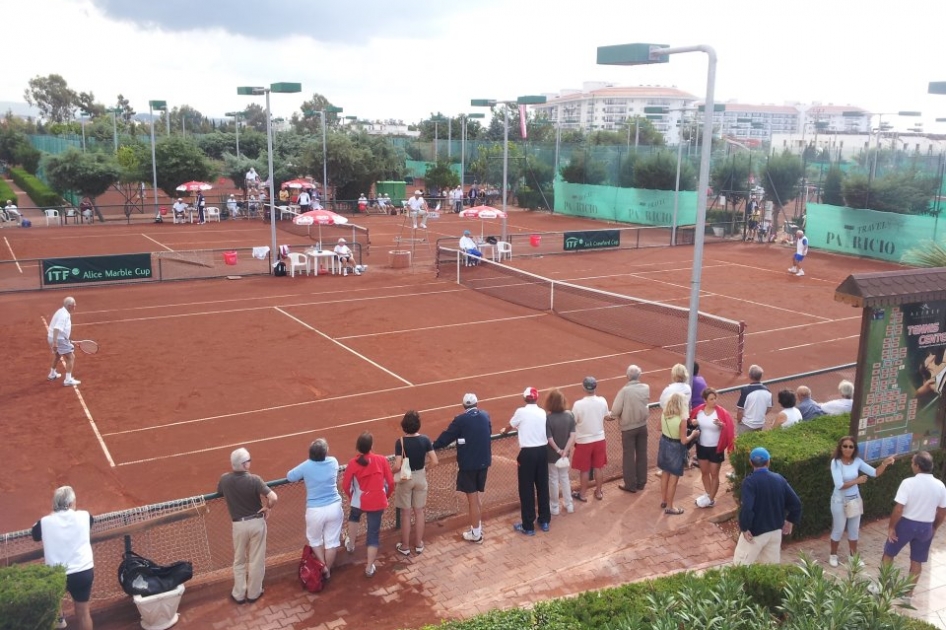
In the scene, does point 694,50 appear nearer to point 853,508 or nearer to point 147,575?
point 853,508

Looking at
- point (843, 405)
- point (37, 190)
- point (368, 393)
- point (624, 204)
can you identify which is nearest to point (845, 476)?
point (843, 405)

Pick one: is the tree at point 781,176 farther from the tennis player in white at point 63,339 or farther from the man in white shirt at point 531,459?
the man in white shirt at point 531,459

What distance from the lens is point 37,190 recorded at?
174 feet

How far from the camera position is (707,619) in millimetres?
5918

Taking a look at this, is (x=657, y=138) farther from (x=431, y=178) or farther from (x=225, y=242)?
(x=225, y=242)

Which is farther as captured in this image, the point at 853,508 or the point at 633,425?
the point at 633,425

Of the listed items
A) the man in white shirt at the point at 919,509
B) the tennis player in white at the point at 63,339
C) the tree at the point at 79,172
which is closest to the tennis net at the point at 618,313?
the man in white shirt at the point at 919,509

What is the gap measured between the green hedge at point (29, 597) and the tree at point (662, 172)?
42.2 metres

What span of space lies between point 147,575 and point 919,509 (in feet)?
24.8

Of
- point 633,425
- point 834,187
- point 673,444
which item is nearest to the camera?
point 673,444

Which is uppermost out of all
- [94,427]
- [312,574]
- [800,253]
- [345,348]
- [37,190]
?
[37,190]

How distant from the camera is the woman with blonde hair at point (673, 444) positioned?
10.3 meters

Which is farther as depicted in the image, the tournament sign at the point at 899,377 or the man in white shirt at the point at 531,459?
the tournament sign at the point at 899,377

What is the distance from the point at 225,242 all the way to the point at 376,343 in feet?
63.9
